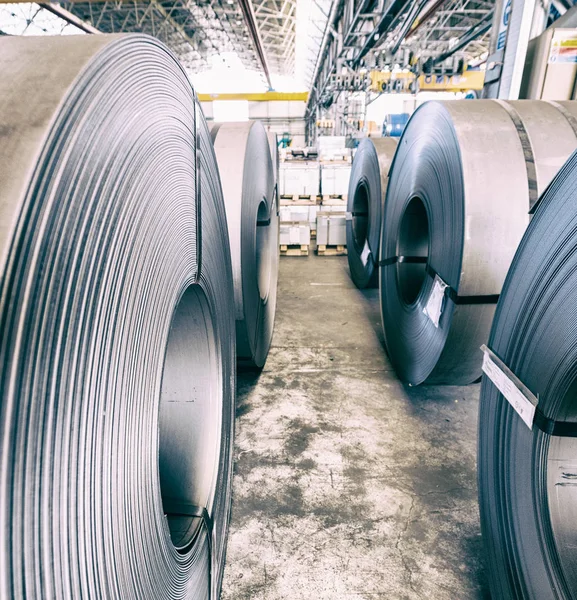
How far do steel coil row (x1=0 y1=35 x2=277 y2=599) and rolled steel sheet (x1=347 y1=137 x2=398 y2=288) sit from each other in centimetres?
268

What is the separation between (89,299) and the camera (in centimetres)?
52

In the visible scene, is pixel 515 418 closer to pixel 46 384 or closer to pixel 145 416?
pixel 145 416

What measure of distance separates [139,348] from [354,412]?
169cm

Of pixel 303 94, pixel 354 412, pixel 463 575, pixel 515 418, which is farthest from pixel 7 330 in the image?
pixel 303 94

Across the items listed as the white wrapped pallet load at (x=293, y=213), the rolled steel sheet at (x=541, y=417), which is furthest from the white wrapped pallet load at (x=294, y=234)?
the rolled steel sheet at (x=541, y=417)

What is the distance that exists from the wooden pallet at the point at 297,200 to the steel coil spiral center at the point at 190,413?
406 centimetres

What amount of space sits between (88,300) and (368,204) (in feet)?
11.6

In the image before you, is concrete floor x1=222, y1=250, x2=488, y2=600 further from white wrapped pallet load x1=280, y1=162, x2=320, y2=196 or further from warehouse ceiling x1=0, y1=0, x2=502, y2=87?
warehouse ceiling x1=0, y1=0, x2=502, y2=87

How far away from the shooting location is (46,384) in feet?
1.47

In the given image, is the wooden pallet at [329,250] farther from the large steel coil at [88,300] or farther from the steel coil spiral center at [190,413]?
the large steel coil at [88,300]

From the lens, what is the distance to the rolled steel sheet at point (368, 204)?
11.2 ft

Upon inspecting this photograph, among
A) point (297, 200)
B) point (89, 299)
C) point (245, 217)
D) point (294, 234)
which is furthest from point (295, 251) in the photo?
point (89, 299)

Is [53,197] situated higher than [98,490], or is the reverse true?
[53,197]

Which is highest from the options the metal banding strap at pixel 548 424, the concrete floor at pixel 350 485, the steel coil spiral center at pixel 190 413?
the metal banding strap at pixel 548 424
